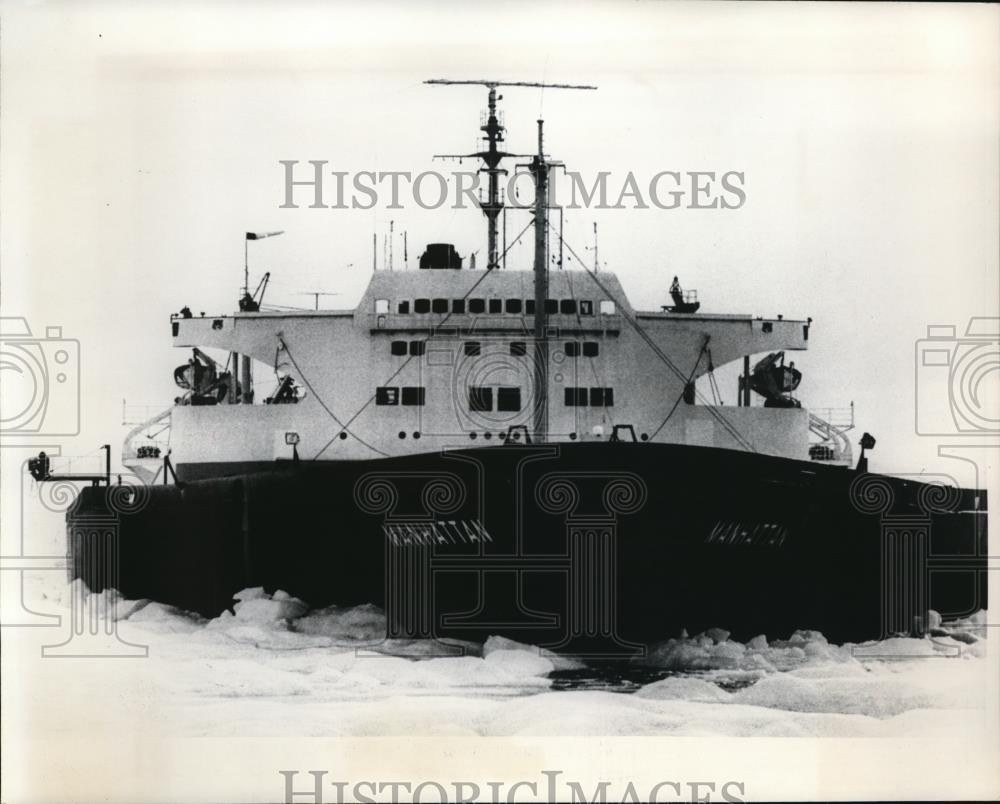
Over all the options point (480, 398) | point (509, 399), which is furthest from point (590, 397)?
point (480, 398)

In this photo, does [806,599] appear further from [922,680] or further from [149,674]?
[149,674]

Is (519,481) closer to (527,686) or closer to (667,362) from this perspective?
(527,686)

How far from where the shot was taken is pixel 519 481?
17125 mm

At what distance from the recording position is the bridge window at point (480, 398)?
19.1 meters

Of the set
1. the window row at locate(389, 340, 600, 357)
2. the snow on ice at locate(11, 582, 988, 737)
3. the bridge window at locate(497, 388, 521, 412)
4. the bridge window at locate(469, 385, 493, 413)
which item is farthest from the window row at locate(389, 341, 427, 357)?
the snow on ice at locate(11, 582, 988, 737)

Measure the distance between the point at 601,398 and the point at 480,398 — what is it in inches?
59.0

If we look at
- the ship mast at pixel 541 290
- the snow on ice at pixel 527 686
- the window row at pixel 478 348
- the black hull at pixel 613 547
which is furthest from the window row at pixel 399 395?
the snow on ice at pixel 527 686

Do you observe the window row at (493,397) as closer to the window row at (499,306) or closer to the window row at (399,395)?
the window row at (399,395)

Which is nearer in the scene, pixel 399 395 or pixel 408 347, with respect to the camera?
pixel 399 395

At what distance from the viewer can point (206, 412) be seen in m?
20.7

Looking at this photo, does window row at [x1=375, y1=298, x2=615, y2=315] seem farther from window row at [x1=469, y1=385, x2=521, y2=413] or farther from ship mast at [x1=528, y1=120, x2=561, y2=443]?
window row at [x1=469, y1=385, x2=521, y2=413]

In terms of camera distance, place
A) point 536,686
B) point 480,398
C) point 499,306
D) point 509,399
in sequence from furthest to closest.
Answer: point 499,306 → point 480,398 → point 509,399 → point 536,686

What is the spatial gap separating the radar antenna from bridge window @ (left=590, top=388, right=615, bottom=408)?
Result: 2.08m

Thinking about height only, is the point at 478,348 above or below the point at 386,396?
above
